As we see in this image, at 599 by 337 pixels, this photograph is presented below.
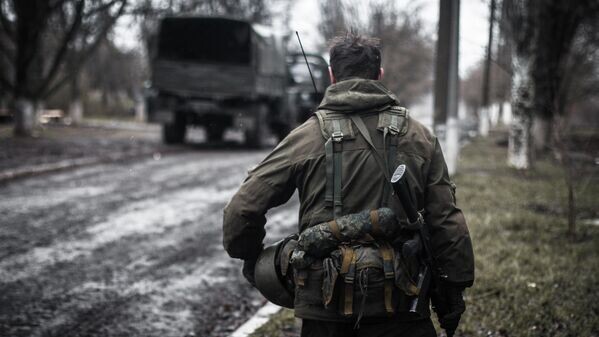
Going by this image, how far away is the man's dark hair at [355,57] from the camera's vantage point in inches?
99.5

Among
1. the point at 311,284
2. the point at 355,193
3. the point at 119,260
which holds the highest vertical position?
the point at 355,193

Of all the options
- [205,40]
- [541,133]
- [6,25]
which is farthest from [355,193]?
[541,133]

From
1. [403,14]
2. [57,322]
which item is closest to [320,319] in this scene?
[57,322]

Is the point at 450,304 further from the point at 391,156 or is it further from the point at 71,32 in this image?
the point at 71,32

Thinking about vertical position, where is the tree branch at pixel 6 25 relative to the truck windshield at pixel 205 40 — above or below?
above

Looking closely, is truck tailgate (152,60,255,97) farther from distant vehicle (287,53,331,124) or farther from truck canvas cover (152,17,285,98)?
distant vehicle (287,53,331,124)

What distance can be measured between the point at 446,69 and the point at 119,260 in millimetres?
7162

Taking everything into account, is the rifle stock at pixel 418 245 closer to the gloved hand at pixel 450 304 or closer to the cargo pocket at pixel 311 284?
the gloved hand at pixel 450 304

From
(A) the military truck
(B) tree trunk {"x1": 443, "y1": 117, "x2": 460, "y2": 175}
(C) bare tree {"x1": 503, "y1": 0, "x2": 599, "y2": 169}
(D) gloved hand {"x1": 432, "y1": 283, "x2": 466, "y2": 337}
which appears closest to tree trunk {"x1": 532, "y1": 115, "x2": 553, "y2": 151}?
(C) bare tree {"x1": 503, "y1": 0, "x2": 599, "y2": 169}

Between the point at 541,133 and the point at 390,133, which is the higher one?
the point at 390,133

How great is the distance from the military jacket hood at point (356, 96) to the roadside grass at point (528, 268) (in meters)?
2.10

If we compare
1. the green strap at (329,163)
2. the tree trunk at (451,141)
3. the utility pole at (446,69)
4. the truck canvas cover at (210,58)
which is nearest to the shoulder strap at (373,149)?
the green strap at (329,163)

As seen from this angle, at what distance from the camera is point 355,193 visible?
7.99ft

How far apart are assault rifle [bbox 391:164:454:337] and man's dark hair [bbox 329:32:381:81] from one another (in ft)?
1.52
